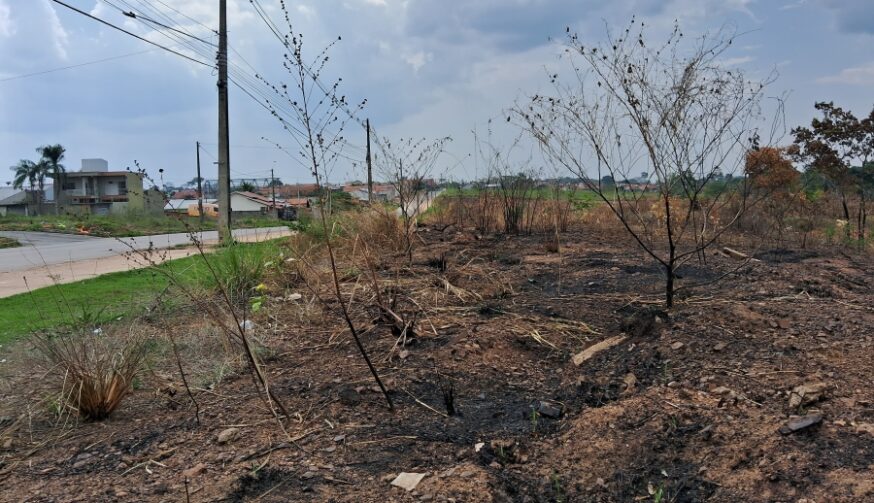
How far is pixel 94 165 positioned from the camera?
202ft

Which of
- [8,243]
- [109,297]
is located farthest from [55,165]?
[109,297]

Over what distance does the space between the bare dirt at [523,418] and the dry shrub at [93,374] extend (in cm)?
10

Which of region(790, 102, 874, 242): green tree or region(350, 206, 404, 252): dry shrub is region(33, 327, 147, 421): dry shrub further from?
region(790, 102, 874, 242): green tree

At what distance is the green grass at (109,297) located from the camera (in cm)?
572

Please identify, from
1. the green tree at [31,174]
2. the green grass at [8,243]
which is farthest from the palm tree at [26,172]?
the green grass at [8,243]

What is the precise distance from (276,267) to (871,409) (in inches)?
230

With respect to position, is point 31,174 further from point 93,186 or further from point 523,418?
point 523,418

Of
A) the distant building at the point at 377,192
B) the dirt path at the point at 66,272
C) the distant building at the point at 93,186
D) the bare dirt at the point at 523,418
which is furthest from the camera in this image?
the distant building at the point at 93,186

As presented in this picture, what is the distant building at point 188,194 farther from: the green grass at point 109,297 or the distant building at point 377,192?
the distant building at point 377,192

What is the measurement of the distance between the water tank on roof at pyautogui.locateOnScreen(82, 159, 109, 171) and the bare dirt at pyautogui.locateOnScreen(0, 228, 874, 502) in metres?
65.1

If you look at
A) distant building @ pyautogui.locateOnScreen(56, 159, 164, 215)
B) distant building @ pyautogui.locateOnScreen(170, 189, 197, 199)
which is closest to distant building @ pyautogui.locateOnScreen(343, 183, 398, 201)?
distant building @ pyautogui.locateOnScreen(170, 189, 197, 199)

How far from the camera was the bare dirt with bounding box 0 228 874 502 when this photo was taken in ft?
8.17

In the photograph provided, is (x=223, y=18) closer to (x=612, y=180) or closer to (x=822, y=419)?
(x=612, y=180)

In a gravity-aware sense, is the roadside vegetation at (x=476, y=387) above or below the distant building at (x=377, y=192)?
below
